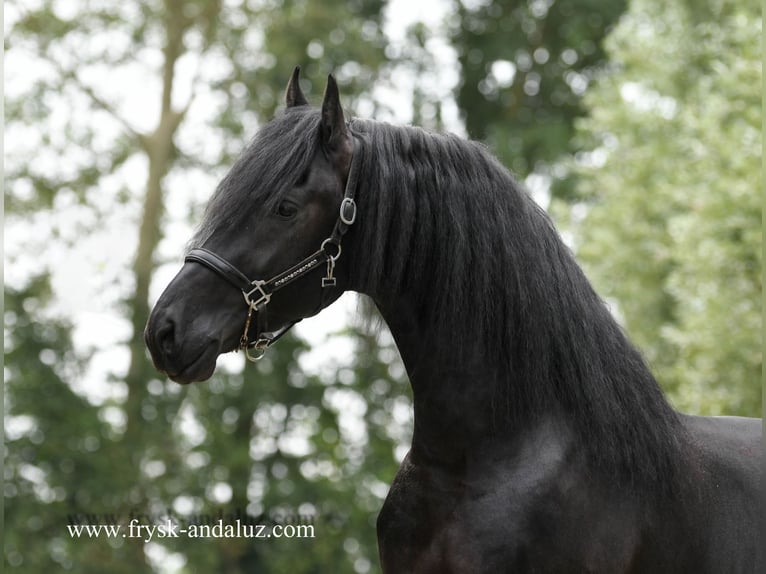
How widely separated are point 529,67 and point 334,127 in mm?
14685

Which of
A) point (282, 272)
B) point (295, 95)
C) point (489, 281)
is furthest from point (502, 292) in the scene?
point (295, 95)

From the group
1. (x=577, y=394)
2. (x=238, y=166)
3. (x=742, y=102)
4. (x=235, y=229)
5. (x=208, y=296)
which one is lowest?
(x=577, y=394)

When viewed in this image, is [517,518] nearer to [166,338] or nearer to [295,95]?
[166,338]

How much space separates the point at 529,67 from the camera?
56.9 feet

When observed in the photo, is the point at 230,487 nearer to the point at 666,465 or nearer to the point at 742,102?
the point at 742,102

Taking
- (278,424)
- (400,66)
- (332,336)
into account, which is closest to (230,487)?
(278,424)

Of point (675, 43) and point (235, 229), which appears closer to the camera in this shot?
point (235, 229)

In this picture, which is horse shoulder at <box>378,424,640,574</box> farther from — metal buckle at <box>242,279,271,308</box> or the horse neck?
metal buckle at <box>242,279,271,308</box>

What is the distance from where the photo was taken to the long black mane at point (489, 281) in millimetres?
3244

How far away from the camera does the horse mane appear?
3.25 meters

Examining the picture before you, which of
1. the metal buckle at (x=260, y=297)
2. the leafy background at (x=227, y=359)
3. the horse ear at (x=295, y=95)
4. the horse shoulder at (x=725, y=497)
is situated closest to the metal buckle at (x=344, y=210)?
the metal buckle at (x=260, y=297)

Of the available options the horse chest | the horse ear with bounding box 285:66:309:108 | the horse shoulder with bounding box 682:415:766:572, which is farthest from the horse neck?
the horse ear with bounding box 285:66:309:108

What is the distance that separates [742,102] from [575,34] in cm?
438

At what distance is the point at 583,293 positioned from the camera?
3.40 metres
